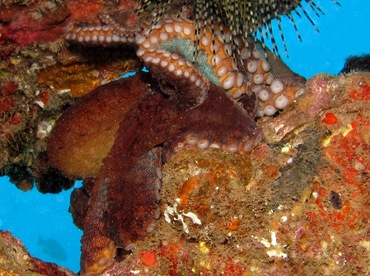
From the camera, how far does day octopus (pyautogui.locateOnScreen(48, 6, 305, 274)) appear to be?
3.29m

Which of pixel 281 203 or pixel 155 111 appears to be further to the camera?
pixel 155 111

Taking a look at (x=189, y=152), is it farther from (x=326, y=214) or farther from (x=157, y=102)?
(x=326, y=214)

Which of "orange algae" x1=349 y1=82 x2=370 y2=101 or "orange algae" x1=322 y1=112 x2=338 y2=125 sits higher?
"orange algae" x1=349 y1=82 x2=370 y2=101

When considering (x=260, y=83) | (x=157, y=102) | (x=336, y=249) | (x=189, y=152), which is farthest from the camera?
(x=260, y=83)

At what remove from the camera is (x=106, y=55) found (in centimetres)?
459

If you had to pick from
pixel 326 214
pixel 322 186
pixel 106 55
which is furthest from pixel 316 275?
pixel 106 55

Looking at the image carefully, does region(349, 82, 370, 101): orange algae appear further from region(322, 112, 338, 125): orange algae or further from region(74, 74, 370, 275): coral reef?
region(322, 112, 338, 125): orange algae

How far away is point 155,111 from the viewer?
3.58m

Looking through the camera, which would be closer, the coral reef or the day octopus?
the coral reef

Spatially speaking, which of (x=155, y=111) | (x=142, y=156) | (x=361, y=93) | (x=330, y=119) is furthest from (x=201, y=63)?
(x=361, y=93)

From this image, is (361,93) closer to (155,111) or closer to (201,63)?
(201,63)

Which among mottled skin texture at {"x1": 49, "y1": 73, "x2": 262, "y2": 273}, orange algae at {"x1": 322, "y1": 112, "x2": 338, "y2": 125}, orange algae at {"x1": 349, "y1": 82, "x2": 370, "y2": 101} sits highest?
orange algae at {"x1": 349, "y1": 82, "x2": 370, "y2": 101}

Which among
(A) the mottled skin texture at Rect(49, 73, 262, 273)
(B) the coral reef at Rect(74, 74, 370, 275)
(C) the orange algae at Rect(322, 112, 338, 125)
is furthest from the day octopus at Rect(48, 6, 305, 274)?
(C) the orange algae at Rect(322, 112, 338, 125)

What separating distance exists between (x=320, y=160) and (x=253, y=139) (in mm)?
596
